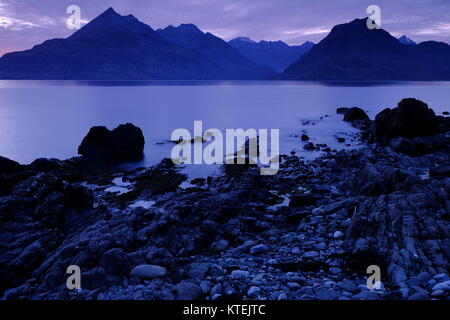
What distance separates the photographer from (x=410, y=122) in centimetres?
3362

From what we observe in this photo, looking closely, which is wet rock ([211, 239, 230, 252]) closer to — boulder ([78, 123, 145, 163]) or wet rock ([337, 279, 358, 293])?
wet rock ([337, 279, 358, 293])

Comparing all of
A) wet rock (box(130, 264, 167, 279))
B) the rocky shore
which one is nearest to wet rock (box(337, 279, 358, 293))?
the rocky shore

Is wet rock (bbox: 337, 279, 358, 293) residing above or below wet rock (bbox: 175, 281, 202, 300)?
above

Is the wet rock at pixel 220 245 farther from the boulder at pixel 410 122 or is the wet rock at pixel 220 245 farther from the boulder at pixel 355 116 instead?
the boulder at pixel 355 116

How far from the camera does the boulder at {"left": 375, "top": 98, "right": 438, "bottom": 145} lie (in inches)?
1309

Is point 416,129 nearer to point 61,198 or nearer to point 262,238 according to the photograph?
point 262,238

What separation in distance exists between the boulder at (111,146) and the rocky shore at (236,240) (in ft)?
33.3

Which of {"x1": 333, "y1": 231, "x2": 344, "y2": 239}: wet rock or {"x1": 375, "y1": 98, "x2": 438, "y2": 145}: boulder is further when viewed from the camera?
{"x1": 375, "y1": 98, "x2": 438, "y2": 145}: boulder

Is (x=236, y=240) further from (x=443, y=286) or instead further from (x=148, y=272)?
(x=443, y=286)

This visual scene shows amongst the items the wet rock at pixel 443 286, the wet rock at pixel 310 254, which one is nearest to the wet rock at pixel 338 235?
the wet rock at pixel 310 254

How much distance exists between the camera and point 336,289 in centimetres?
924

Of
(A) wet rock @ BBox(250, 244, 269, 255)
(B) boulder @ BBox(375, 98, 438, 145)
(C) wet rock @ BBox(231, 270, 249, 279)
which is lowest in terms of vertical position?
(C) wet rock @ BBox(231, 270, 249, 279)

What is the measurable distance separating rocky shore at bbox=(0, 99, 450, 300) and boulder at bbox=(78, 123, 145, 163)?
10.2 m

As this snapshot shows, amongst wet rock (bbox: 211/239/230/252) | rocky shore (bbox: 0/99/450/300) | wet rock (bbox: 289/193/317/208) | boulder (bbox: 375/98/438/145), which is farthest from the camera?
boulder (bbox: 375/98/438/145)
